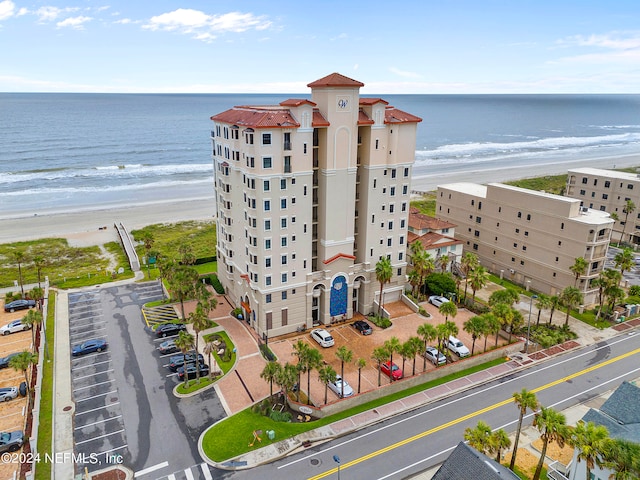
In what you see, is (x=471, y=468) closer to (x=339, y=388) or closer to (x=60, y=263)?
(x=339, y=388)

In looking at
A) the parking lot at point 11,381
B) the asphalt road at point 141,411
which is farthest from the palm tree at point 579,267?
the parking lot at point 11,381

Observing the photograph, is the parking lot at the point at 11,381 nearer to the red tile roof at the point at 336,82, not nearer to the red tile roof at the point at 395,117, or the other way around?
the red tile roof at the point at 336,82

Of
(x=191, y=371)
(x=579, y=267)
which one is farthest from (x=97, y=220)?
(x=579, y=267)

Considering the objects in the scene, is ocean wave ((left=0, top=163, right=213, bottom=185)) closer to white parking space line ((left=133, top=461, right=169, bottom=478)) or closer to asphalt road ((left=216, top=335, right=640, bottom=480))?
white parking space line ((left=133, top=461, right=169, bottom=478))

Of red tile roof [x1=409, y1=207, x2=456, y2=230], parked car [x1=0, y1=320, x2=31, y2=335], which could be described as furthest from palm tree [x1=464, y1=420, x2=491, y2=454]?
parked car [x1=0, y1=320, x2=31, y2=335]

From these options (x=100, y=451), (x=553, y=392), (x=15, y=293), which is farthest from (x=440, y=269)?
(x=15, y=293)
